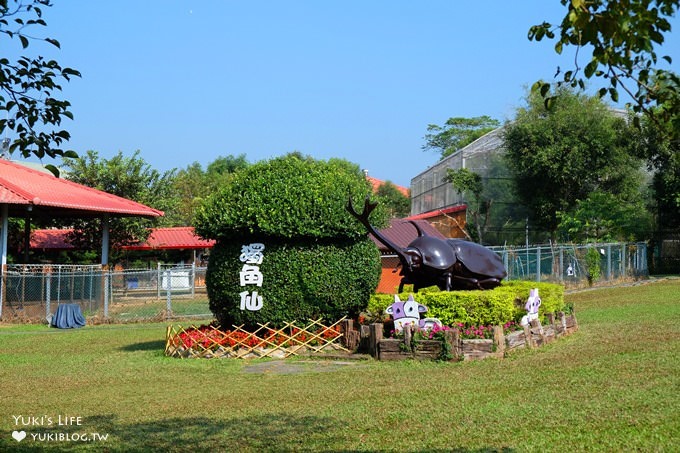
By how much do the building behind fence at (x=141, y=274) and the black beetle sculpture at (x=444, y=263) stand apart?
12.4 metres

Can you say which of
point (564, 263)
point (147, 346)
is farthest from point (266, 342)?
point (564, 263)

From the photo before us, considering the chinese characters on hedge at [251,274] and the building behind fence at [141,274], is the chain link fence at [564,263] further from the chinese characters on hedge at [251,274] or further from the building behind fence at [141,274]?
the chinese characters on hedge at [251,274]

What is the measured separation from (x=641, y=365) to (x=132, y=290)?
33.6m

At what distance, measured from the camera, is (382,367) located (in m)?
12.5

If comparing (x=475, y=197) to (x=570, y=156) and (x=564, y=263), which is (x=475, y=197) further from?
(x=564, y=263)

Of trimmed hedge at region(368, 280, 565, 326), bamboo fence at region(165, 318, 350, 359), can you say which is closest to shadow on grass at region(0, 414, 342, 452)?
trimmed hedge at region(368, 280, 565, 326)

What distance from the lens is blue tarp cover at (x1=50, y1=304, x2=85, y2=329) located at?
24.8m

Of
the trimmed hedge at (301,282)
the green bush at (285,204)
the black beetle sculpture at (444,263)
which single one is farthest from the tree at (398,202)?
the trimmed hedge at (301,282)

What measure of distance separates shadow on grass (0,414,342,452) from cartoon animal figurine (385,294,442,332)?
498cm

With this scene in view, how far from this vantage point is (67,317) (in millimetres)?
24906

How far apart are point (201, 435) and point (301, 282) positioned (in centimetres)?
702

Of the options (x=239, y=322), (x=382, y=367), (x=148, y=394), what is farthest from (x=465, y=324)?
(x=148, y=394)

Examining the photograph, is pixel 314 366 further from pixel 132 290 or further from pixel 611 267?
pixel 132 290

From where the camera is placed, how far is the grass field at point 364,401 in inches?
301
